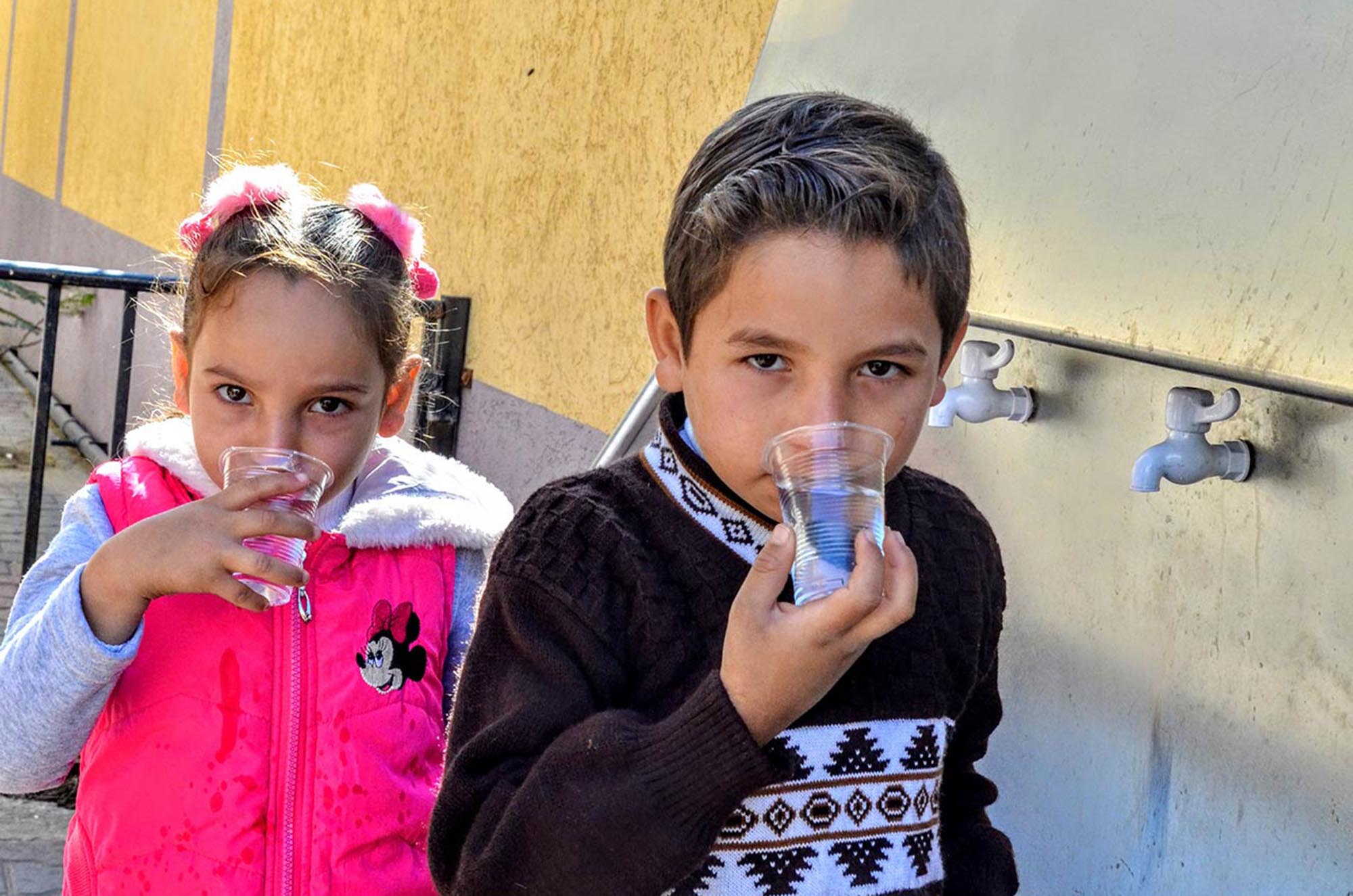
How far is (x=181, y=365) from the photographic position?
6.91 ft

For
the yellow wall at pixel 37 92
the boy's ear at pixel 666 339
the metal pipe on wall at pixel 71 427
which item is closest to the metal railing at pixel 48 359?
the boy's ear at pixel 666 339

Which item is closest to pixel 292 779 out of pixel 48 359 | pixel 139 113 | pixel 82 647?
pixel 82 647

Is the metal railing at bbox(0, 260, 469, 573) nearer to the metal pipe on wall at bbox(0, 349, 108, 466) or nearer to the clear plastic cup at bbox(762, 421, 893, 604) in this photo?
the clear plastic cup at bbox(762, 421, 893, 604)

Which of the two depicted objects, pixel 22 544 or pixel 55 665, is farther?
pixel 22 544

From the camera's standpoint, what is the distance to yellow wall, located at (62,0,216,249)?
945cm

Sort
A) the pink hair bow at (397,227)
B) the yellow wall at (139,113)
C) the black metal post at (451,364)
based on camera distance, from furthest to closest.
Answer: the yellow wall at (139,113)
the black metal post at (451,364)
the pink hair bow at (397,227)

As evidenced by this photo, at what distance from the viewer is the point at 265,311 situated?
1977 millimetres

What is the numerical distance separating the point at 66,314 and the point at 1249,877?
444 inches

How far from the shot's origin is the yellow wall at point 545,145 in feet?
13.9

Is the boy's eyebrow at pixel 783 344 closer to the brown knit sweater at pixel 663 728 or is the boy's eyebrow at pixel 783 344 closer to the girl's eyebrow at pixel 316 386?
the brown knit sweater at pixel 663 728

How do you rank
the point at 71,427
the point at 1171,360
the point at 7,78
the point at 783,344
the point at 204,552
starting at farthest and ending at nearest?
the point at 7,78 < the point at 71,427 < the point at 1171,360 < the point at 204,552 < the point at 783,344

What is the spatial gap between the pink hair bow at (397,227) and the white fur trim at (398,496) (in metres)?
0.25

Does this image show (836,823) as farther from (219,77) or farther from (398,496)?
(219,77)

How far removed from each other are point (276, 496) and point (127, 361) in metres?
3.30
